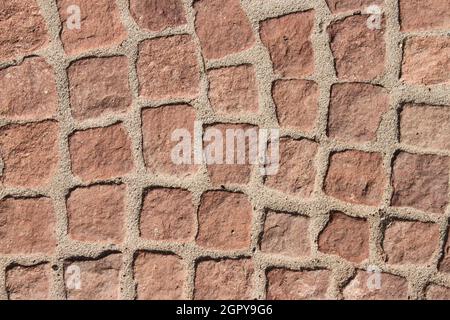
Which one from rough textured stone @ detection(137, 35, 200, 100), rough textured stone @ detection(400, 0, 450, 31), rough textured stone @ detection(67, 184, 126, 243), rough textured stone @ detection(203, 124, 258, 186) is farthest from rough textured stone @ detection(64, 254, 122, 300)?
rough textured stone @ detection(400, 0, 450, 31)

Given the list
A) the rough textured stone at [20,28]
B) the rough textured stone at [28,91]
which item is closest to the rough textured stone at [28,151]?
the rough textured stone at [28,91]

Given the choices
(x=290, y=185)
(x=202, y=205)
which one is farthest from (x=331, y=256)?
(x=202, y=205)

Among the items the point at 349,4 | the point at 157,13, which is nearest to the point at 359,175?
the point at 349,4

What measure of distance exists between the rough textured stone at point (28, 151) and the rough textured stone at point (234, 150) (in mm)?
570

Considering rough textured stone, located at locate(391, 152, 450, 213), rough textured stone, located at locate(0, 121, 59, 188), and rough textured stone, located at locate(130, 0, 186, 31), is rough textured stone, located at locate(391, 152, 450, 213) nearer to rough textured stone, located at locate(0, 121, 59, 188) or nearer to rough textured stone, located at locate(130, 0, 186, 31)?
rough textured stone, located at locate(130, 0, 186, 31)

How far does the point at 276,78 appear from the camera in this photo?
219cm

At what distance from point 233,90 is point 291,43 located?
27 centimetres

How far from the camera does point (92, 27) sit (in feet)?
7.22

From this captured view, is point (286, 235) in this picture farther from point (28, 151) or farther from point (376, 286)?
point (28, 151)

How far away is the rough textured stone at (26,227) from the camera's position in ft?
7.24

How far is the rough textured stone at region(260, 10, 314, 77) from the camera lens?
2186 mm

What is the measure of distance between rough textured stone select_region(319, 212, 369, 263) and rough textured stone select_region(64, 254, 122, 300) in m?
0.78

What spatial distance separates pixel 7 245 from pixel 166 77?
33.4 inches

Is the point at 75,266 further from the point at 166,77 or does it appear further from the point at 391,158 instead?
the point at 391,158
